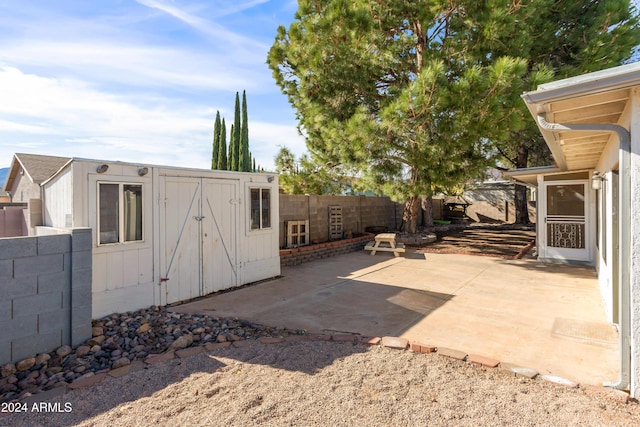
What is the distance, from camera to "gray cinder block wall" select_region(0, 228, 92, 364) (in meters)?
3.36

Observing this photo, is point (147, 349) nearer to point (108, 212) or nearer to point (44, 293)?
point (44, 293)

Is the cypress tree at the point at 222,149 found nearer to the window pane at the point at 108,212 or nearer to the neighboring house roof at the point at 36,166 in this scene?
the neighboring house roof at the point at 36,166

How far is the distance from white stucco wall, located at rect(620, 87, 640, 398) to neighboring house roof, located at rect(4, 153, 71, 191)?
13.5 m

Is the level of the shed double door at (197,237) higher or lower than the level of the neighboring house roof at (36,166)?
lower

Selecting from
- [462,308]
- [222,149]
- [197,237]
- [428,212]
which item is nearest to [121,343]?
[197,237]

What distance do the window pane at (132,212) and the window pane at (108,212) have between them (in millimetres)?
136

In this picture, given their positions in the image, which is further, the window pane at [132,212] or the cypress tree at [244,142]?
the cypress tree at [244,142]

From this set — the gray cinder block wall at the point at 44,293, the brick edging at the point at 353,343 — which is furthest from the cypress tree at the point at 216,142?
the brick edging at the point at 353,343

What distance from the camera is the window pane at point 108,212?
183 inches

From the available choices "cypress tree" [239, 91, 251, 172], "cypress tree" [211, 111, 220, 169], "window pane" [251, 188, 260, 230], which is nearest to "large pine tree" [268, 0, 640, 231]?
"window pane" [251, 188, 260, 230]

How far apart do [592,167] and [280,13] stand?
1023cm

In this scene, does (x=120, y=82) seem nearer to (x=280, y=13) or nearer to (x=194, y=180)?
(x=194, y=180)

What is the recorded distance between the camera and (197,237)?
577 centimetres

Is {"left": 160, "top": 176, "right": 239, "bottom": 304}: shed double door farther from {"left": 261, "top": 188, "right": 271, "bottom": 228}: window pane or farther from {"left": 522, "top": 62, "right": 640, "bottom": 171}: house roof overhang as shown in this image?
{"left": 522, "top": 62, "right": 640, "bottom": 171}: house roof overhang
